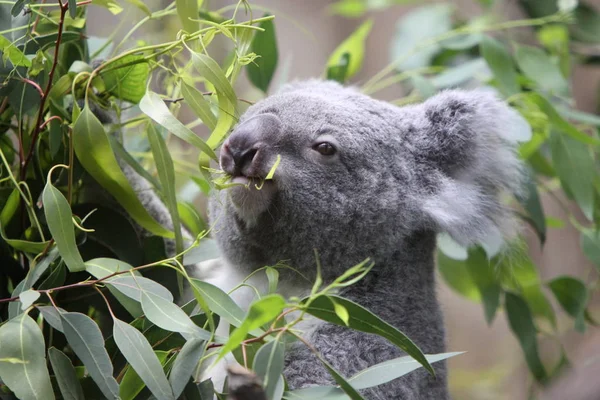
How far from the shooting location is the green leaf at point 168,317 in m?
1.52

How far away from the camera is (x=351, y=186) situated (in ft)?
6.60

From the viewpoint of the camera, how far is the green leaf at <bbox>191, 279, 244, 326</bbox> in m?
1.55

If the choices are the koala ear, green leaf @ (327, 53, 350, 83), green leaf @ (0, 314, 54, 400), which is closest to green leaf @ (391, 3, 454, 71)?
green leaf @ (327, 53, 350, 83)

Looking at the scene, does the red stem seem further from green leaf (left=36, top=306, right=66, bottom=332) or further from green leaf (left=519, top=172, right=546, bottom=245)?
green leaf (left=519, top=172, right=546, bottom=245)

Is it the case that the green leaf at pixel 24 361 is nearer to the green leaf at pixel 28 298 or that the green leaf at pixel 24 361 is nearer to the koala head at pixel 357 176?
the green leaf at pixel 28 298

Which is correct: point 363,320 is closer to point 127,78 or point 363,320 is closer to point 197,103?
point 197,103

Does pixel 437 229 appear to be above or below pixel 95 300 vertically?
below

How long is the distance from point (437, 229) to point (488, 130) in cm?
35

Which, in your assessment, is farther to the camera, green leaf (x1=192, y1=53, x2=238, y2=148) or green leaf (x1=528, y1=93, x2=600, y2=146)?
green leaf (x1=528, y1=93, x2=600, y2=146)

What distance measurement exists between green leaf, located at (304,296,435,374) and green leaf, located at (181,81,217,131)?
541mm

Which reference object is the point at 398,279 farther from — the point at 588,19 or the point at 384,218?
the point at 588,19

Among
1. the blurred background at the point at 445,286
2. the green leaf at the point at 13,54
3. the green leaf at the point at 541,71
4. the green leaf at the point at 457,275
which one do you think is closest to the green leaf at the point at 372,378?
the green leaf at the point at 13,54

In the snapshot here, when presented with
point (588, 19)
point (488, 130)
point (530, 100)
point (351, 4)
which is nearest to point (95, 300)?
point (488, 130)

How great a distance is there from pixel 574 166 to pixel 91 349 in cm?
194
